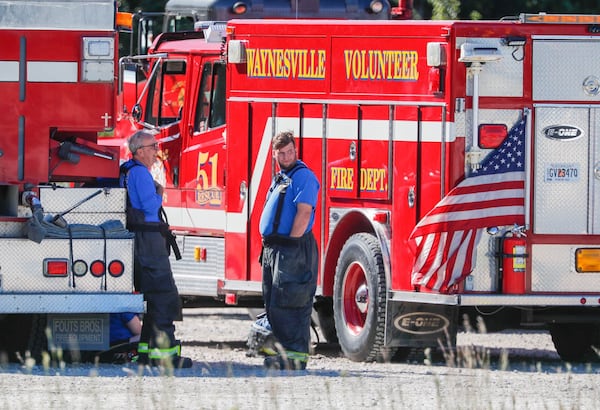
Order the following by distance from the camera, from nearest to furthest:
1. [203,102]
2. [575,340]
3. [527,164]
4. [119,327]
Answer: [527,164] < [119,327] < [575,340] < [203,102]

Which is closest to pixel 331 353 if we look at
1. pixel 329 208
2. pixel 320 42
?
pixel 329 208

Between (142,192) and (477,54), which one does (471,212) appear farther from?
(142,192)

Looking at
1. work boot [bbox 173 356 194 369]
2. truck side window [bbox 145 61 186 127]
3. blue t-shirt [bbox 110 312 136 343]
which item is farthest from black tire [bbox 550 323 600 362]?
truck side window [bbox 145 61 186 127]

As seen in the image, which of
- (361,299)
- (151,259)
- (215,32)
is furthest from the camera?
(215,32)

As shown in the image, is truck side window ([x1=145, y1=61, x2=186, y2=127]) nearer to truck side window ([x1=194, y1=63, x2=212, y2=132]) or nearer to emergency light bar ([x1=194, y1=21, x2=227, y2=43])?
truck side window ([x1=194, y1=63, x2=212, y2=132])

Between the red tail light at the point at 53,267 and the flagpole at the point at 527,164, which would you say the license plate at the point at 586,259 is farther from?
the red tail light at the point at 53,267

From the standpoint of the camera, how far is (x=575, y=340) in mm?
13375

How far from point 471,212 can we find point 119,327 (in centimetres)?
272

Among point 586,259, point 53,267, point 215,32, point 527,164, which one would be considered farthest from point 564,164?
point 53,267

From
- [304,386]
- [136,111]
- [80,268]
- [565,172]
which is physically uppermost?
[136,111]

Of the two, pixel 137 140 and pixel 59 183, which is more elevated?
pixel 137 140

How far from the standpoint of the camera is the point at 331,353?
45.9 feet

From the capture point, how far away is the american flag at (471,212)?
11.7 meters

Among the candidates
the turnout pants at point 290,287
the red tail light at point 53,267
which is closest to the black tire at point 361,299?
the turnout pants at point 290,287
